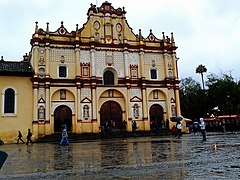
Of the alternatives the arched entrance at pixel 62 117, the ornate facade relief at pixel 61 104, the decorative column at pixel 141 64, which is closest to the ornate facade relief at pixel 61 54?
the ornate facade relief at pixel 61 104

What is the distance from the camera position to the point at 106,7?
3791 cm

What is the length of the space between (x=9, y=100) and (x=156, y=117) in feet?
63.2

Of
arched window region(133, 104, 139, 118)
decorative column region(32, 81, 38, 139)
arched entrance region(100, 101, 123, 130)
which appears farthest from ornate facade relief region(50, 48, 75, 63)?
arched window region(133, 104, 139, 118)

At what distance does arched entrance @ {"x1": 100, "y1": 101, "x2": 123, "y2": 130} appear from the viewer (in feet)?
116

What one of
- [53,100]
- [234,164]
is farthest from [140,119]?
[234,164]

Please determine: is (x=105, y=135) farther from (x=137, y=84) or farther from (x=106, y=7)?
(x=106, y=7)

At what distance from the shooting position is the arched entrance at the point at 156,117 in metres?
36.9

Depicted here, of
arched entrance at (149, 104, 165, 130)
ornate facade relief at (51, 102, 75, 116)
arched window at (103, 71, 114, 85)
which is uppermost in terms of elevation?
arched window at (103, 71, 114, 85)

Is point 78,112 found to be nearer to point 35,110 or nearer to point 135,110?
point 35,110

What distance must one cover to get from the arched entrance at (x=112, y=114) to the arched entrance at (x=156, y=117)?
178 inches

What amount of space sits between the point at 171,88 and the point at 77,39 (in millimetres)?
14766

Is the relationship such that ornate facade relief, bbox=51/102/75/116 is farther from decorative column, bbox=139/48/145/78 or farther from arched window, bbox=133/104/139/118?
decorative column, bbox=139/48/145/78

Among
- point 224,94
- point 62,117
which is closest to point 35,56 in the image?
point 62,117

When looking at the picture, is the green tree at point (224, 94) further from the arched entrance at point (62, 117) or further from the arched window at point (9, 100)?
the arched window at point (9, 100)
